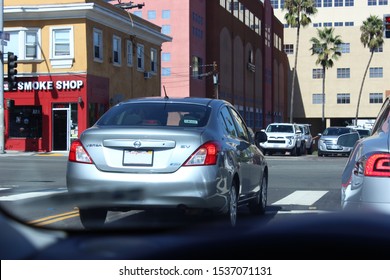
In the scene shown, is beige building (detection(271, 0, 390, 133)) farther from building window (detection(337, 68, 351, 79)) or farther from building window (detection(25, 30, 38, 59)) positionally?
building window (detection(25, 30, 38, 59))

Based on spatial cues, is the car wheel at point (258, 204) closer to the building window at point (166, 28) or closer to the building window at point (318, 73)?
the building window at point (166, 28)

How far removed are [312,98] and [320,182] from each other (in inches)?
2699

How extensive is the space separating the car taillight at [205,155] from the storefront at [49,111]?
86.3 ft

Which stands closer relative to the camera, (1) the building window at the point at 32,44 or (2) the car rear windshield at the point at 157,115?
(2) the car rear windshield at the point at 157,115

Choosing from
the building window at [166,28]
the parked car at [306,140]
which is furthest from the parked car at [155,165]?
the building window at [166,28]

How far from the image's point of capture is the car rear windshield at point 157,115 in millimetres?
7383

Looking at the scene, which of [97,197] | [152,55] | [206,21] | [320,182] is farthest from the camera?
[206,21]

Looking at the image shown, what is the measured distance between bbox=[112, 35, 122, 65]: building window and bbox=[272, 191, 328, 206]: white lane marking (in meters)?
24.5

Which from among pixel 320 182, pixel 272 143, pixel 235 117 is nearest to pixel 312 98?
pixel 272 143

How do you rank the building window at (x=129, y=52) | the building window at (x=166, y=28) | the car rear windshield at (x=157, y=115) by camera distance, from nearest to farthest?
the car rear windshield at (x=157, y=115), the building window at (x=129, y=52), the building window at (x=166, y=28)

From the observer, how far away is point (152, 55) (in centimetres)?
4103

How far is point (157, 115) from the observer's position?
755cm

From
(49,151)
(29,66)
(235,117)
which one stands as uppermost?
(29,66)
